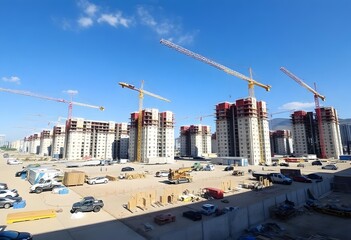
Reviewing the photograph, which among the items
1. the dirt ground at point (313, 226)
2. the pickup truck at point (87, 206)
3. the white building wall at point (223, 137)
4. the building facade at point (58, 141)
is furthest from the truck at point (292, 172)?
the building facade at point (58, 141)

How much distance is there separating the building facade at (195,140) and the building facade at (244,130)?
198ft

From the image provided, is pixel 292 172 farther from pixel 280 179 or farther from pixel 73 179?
pixel 73 179

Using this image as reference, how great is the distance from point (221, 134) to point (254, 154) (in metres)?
21.1

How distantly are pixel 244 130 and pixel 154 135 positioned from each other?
1922 inches

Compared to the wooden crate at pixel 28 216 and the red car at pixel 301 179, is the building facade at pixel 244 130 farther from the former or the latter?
the wooden crate at pixel 28 216

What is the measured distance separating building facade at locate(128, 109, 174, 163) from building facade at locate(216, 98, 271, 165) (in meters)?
28.8

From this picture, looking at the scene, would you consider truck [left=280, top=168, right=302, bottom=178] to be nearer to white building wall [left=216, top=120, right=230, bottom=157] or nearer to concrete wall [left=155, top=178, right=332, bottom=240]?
concrete wall [left=155, top=178, right=332, bottom=240]

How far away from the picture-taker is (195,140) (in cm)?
17688

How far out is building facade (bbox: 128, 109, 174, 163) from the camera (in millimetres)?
121625

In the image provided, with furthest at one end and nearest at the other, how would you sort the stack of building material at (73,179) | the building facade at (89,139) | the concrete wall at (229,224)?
the building facade at (89,139)
the stack of building material at (73,179)
the concrete wall at (229,224)

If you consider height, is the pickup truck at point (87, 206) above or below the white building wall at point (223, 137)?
below

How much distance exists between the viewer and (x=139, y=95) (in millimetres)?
142000

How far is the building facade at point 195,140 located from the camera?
6949 inches

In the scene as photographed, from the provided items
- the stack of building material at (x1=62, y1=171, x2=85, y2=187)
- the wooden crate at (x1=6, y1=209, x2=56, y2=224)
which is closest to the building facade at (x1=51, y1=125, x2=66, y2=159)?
the stack of building material at (x1=62, y1=171, x2=85, y2=187)
